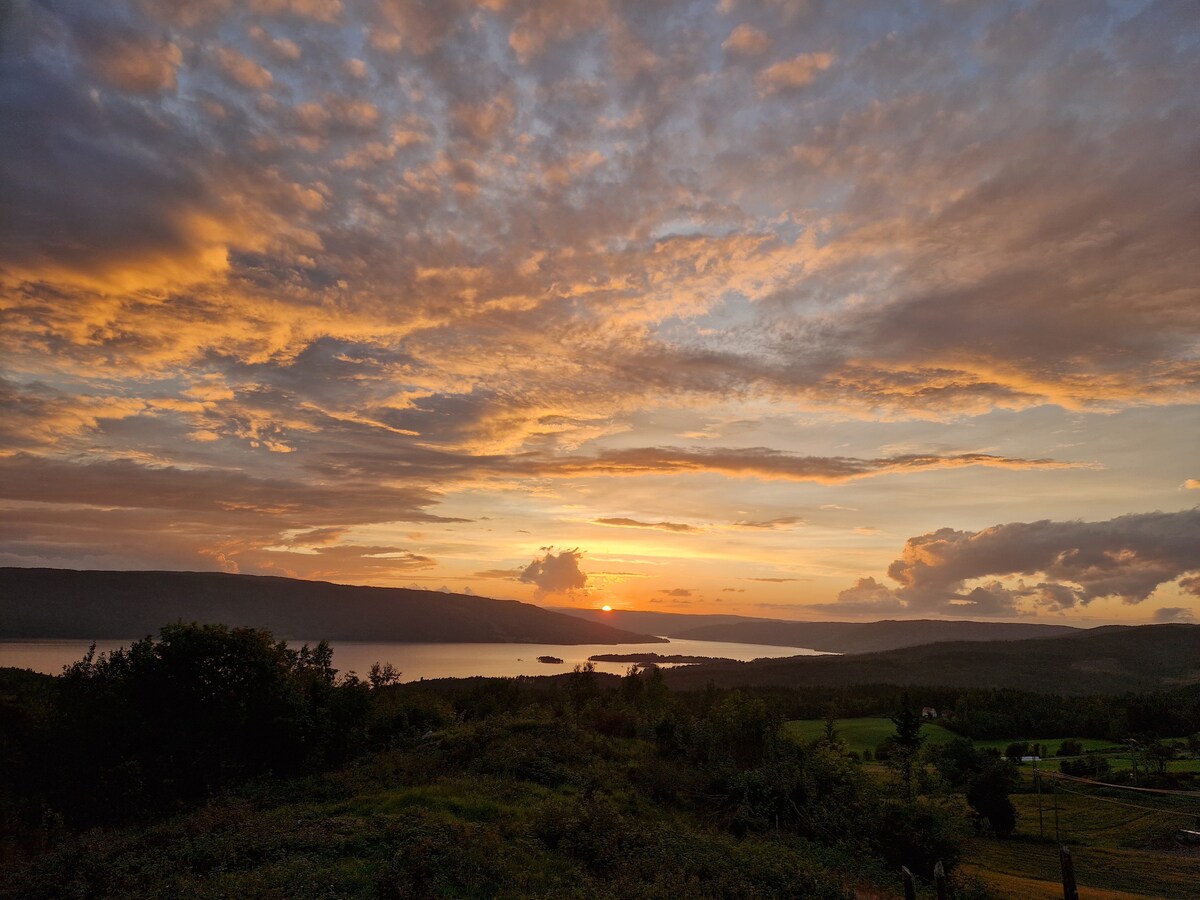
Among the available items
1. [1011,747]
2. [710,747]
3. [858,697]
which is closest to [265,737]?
[710,747]

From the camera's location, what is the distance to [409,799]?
72.6ft

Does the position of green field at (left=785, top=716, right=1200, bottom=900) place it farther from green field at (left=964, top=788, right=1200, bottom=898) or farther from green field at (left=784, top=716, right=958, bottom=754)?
green field at (left=784, top=716, right=958, bottom=754)

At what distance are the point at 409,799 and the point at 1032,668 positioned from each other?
19088cm

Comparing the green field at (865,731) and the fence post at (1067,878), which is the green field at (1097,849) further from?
the green field at (865,731)

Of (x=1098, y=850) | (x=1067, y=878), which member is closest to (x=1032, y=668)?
(x=1098, y=850)

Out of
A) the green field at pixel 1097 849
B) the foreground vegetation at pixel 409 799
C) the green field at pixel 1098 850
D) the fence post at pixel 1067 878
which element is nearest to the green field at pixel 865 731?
the green field at pixel 1097 849

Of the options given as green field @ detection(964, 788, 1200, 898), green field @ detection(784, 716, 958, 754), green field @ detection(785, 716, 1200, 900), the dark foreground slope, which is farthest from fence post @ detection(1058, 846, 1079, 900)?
the dark foreground slope

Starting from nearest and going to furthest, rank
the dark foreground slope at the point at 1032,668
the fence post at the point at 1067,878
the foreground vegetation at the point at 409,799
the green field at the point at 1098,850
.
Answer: the fence post at the point at 1067,878 < the foreground vegetation at the point at 409,799 < the green field at the point at 1098,850 < the dark foreground slope at the point at 1032,668

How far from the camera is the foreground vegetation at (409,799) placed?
1516cm

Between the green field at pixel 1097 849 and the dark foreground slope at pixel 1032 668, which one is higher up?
the green field at pixel 1097 849

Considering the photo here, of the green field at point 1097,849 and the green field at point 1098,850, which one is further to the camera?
the green field at point 1098,850

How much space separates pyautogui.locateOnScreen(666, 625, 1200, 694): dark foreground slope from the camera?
156750 millimetres

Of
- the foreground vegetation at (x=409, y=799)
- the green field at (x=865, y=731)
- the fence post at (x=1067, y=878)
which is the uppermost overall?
the fence post at (x=1067, y=878)

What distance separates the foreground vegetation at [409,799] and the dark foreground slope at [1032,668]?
402 ft
